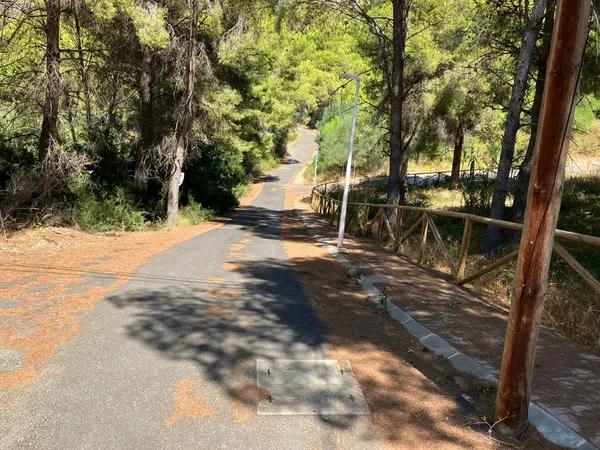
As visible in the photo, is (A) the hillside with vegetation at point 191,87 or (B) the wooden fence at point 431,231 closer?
(B) the wooden fence at point 431,231

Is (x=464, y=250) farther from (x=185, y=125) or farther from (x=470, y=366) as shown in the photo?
(x=185, y=125)

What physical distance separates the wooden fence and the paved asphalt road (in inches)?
109

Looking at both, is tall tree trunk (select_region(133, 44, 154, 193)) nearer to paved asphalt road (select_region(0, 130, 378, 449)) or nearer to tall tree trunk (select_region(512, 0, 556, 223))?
paved asphalt road (select_region(0, 130, 378, 449))

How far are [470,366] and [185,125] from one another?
1543cm

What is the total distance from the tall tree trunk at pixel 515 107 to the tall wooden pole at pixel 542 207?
7.84 meters

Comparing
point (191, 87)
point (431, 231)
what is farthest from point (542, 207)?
point (191, 87)

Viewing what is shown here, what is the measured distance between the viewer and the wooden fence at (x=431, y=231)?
536cm

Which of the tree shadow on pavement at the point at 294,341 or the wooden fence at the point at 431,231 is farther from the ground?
the wooden fence at the point at 431,231

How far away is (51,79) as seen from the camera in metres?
11.6

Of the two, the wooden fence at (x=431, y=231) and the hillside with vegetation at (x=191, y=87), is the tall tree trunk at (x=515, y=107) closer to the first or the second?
the hillside with vegetation at (x=191, y=87)

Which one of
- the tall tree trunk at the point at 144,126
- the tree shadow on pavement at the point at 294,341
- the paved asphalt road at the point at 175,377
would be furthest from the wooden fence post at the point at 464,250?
the tall tree trunk at the point at 144,126

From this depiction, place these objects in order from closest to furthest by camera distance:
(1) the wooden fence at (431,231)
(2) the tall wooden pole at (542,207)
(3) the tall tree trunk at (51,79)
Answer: (2) the tall wooden pole at (542,207)
(1) the wooden fence at (431,231)
(3) the tall tree trunk at (51,79)

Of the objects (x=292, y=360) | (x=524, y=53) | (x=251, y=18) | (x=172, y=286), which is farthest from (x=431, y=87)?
(x=292, y=360)

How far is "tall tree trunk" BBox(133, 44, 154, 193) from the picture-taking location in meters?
17.5
